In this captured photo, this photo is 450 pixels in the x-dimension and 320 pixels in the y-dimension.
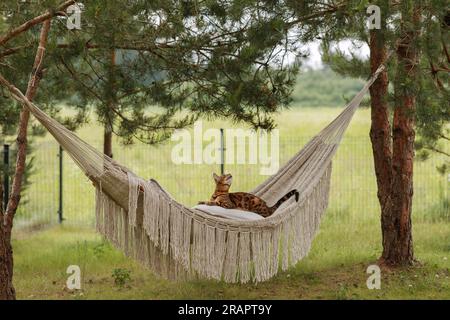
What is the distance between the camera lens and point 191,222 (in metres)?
3.53

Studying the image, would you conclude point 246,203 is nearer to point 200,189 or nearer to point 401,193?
point 401,193

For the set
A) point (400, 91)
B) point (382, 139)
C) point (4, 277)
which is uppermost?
point (400, 91)

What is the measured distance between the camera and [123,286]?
15.0 ft

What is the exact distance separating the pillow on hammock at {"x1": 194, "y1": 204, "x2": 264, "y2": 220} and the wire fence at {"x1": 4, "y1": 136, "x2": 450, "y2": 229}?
1.76m

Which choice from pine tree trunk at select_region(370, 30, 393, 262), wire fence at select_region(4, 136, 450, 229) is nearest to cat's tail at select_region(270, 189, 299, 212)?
pine tree trunk at select_region(370, 30, 393, 262)

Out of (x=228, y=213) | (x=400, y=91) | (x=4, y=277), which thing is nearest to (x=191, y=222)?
(x=228, y=213)

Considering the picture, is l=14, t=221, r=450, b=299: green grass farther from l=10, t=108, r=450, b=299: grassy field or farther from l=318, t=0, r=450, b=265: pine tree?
l=318, t=0, r=450, b=265: pine tree

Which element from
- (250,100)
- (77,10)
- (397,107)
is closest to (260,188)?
(250,100)

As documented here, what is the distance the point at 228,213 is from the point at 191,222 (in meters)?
0.28

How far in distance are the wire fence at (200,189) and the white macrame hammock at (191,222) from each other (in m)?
1.91

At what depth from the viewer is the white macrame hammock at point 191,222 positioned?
3.38 meters

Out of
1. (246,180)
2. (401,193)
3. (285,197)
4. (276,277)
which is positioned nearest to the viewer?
(285,197)

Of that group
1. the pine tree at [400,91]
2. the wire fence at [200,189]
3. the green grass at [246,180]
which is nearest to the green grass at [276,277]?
the pine tree at [400,91]
